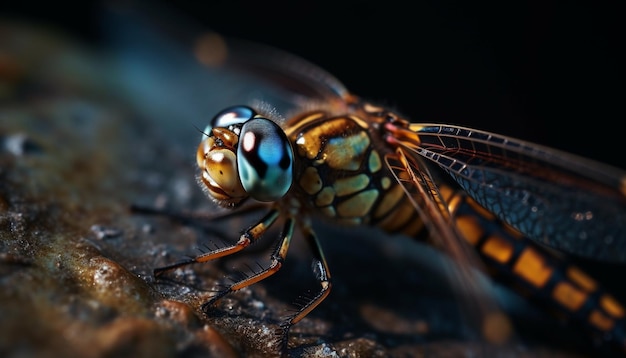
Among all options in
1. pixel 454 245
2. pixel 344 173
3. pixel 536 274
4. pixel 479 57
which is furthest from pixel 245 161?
pixel 479 57

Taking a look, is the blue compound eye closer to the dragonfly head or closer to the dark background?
the dragonfly head

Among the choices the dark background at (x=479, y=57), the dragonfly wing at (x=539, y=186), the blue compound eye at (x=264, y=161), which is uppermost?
the dark background at (x=479, y=57)

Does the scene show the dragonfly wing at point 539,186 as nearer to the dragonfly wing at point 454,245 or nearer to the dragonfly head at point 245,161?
the dragonfly wing at point 454,245

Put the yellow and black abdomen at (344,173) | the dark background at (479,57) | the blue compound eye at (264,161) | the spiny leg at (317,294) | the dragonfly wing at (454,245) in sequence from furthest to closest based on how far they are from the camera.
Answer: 1. the dark background at (479,57)
2. the yellow and black abdomen at (344,173)
3. the blue compound eye at (264,161)
4. the dragonfly wing at (454,245)
5. the spiny leg at (317,294)

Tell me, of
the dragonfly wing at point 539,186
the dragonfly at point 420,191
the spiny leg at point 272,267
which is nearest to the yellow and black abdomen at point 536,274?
the dragonfly at point 420,191

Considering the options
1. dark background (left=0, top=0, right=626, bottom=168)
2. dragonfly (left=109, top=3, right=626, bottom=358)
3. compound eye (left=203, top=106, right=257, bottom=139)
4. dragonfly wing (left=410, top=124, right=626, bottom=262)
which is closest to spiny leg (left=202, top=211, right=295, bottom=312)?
dragonfly (left=109, top=3, right=626, bottom=358)
